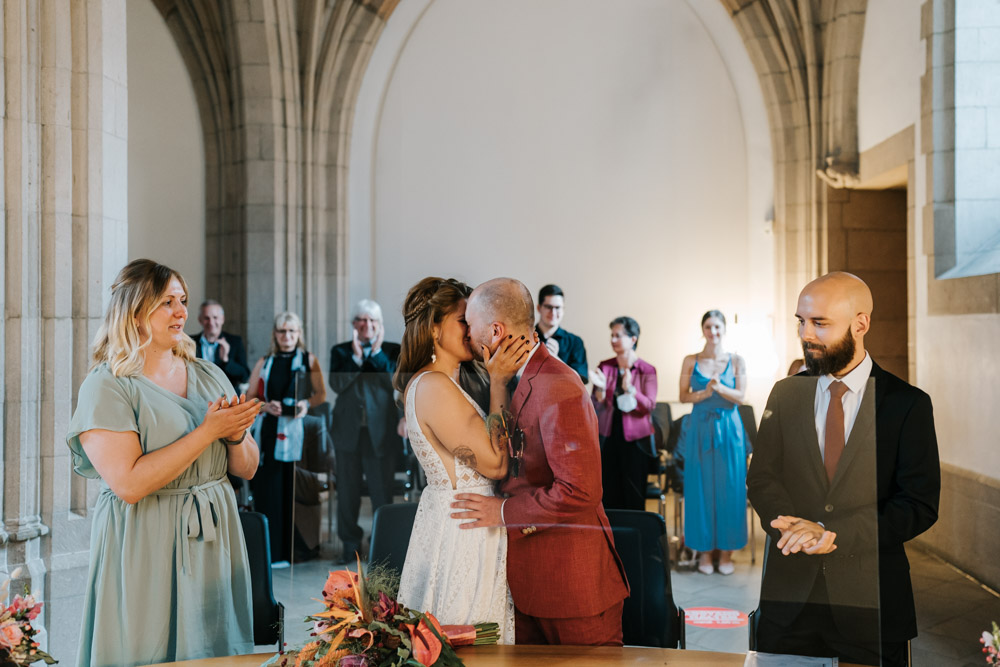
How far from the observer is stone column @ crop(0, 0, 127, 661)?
346cm

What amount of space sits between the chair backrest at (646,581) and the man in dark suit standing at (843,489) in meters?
0.33

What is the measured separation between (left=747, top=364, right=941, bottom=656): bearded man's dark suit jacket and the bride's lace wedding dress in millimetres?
623

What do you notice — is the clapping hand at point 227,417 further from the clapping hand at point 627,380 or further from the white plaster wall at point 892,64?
the white plaster wall at point 892,64

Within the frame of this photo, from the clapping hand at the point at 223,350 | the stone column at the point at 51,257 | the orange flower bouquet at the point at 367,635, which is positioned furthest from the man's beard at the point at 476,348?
the clapping hand at the point at 223,350

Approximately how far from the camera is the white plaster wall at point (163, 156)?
7242 millimetres

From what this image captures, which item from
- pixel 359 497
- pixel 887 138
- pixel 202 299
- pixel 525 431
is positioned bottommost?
pixel 359 497

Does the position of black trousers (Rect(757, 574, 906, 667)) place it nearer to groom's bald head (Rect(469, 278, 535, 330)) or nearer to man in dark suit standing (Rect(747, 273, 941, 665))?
man in dark suit standing (Rect(747, 273, 941, 665))

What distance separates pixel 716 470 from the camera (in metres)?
2.19

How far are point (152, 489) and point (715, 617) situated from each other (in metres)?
1.53

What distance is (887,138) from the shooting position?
4598 mm

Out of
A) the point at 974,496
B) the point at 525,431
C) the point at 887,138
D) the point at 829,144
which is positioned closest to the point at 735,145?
the point at 829,144

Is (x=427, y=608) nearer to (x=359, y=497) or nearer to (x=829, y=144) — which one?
(x=359, y=497)

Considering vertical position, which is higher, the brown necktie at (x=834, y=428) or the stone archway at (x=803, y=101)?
the stone archway at (x=803, y=101)

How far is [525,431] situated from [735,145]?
4.40 metres
